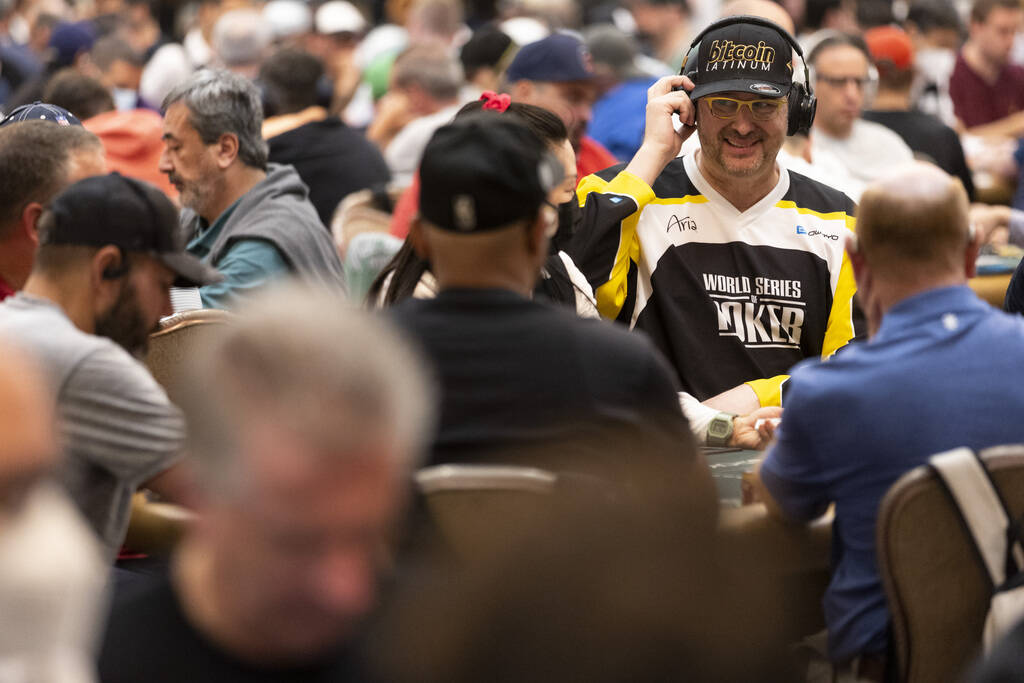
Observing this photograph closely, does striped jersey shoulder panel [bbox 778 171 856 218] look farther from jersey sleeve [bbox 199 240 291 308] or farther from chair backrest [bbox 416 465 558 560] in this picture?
chair backrest [bbox 416 465 558 560]

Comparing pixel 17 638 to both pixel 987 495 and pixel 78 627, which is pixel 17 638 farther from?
pixel 987 495

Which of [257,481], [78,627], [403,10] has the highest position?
[257,481]

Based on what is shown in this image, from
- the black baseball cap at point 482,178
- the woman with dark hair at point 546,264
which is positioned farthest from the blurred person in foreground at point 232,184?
the black baseball cap at point 482,178

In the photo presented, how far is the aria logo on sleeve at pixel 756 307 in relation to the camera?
352 centimetres

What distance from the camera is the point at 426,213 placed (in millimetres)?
2381

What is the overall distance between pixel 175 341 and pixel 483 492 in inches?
53.0

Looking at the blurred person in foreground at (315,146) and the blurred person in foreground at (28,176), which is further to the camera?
the blurred person in foreground at (315,146)

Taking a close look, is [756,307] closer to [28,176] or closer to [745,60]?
[745,60]

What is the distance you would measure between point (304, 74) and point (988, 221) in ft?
10.1

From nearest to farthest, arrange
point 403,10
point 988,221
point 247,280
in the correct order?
point 247,280 < point 988,221 < point 403,10

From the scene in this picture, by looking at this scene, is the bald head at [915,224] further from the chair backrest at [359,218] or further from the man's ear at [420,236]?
the chair backrest at [359,218]

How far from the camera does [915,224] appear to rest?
2451 millimetres

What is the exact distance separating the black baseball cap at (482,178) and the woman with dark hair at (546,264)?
1.77 feet

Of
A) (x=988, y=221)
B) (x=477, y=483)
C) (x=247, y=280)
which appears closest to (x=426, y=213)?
(x=477, y=483)
